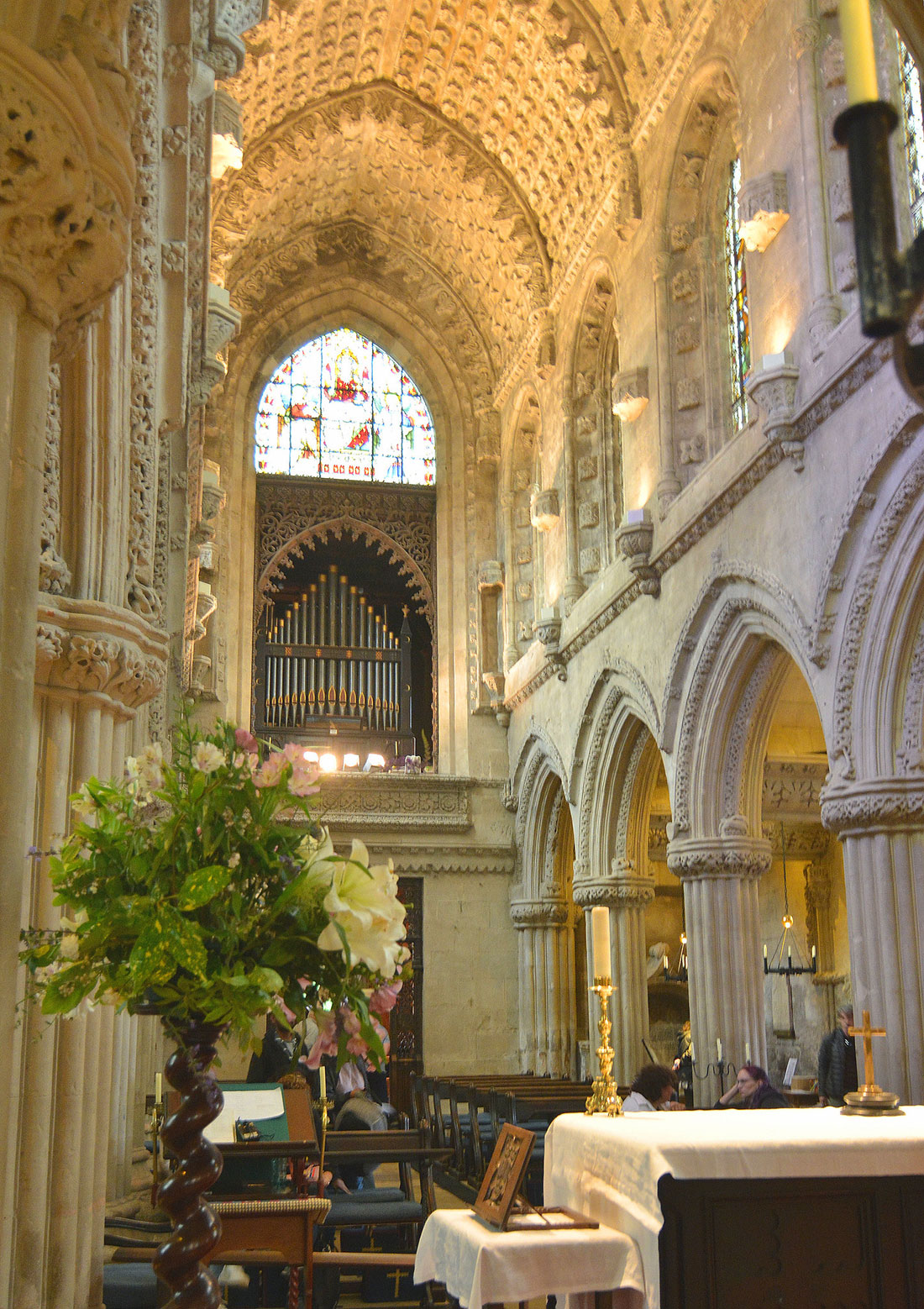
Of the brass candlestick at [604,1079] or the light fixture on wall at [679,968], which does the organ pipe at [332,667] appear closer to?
the light fixture on wall at [679,968]

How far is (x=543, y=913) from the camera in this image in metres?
17.5

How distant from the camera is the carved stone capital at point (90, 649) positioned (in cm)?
467

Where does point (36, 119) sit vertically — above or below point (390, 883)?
above

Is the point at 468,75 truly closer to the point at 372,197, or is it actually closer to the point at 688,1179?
the point at 372,197

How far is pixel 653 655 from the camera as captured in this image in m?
12.6

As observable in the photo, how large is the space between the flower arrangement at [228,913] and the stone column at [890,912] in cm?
628

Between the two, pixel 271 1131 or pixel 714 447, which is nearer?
pixel 271 1131

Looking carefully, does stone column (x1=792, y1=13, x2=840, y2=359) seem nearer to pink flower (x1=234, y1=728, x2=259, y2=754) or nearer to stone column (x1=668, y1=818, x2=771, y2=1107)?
stone column (x1=668, y1=818, x2=771, y2=1107)

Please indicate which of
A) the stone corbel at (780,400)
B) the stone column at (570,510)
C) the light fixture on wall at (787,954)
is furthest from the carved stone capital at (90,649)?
the light fixture on wall at (787,954)

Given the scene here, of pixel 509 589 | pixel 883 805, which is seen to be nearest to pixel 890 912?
pixel 883 805

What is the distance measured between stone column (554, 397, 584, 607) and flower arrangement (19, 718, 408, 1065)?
1297cm

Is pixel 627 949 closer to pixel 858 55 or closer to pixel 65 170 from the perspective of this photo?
pixel 65 170

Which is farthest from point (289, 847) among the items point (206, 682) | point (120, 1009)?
→ point (206, 682)

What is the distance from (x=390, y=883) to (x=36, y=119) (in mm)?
1863
